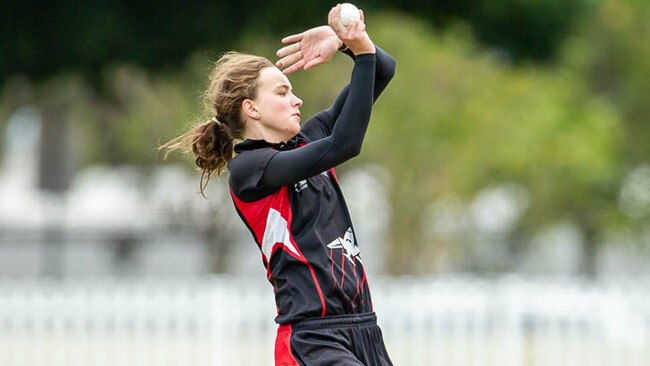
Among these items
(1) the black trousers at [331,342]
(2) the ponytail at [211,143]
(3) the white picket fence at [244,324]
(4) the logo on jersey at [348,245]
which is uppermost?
(3) the white picket fence at [244,324]

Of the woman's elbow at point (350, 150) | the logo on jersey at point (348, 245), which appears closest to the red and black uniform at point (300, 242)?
the logo on jersey at point (348, 245)

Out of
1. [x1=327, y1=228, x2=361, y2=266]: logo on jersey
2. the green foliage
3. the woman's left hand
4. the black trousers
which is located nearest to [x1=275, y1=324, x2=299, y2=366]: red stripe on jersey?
the black trousers

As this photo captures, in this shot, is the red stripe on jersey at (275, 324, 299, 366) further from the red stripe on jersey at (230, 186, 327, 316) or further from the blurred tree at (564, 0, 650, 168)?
the blurred tree at (564, 0, 650, 168)

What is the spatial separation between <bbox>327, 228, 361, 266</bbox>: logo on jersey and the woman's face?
0.37m

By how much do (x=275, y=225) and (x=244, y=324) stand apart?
9.42 metres

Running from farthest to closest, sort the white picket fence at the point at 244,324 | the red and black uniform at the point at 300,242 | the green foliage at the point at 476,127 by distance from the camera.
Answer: the green foliage at the point at 476,127 → the white picket fence at the point at 244,324 → the red and black uniform at the point at 300,242

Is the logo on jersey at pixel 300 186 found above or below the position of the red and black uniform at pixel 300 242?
above

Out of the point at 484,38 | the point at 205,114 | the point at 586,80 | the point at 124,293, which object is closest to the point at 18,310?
the point at 124,293

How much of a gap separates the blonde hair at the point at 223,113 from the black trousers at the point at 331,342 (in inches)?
24.9

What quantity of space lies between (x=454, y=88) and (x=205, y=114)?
17.6 meters

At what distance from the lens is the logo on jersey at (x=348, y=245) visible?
4449mm

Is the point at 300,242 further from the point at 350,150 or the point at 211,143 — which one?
the point at 211,143

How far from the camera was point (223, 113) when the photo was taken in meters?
4.61

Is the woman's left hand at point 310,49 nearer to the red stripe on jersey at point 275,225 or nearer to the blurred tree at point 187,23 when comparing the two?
the red stripe on jersey at point 275,225
